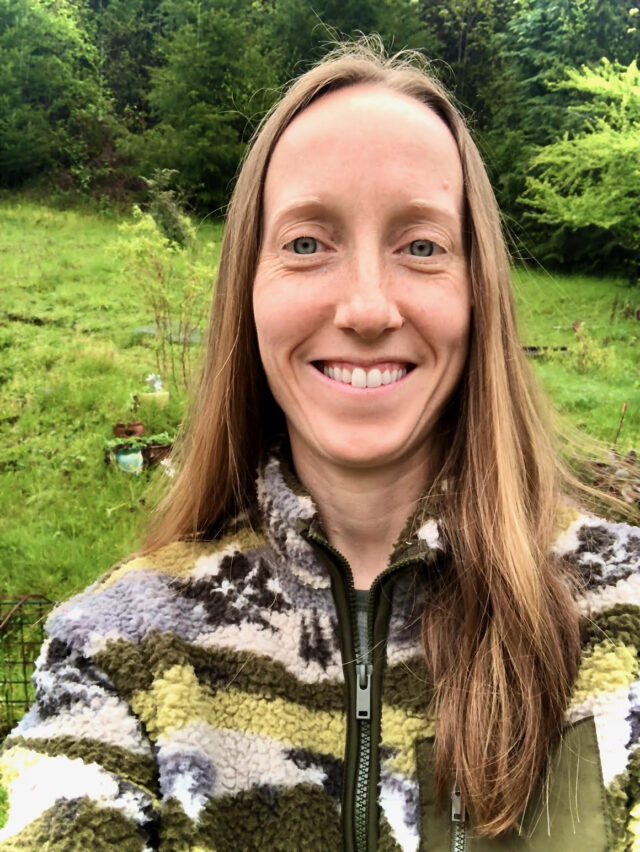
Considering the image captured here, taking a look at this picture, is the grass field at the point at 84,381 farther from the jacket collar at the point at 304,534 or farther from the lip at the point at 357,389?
the jacket collar at the point at 304,534

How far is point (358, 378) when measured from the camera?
0.94 m

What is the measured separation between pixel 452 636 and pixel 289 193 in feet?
2.22

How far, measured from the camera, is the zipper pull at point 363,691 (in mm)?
885

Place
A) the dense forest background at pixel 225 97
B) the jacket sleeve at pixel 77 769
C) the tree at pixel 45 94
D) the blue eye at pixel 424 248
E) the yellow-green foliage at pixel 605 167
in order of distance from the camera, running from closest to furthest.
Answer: the jacket sleeve at pixel 77 769
the blue eye at pixel 424 248
the yellow-green foliage at pixel 605 167
the dense forest background at pixel 225 97
the tree at pixel 45 94

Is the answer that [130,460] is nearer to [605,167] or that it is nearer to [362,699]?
[362,699]

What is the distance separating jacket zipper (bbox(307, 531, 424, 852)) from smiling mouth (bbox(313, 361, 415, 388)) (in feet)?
0.75

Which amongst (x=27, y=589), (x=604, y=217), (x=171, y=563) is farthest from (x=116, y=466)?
(x=604, y=217)

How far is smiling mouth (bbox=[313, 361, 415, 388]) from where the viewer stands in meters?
0.94

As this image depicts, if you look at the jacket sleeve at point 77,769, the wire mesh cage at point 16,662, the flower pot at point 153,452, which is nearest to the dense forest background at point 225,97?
the flower pot at point 153,452

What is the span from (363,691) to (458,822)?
19 centimetres

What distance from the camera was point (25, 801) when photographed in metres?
0.76

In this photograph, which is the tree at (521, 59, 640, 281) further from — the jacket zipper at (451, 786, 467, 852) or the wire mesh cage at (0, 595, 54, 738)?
the jacket zipper at (451, 786, 467, 852)

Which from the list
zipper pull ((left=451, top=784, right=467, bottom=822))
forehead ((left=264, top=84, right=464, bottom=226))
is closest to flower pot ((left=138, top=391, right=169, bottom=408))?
forehead ((left=264, top=84, right=464, bottom=226))

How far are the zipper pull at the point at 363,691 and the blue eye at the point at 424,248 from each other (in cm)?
59
